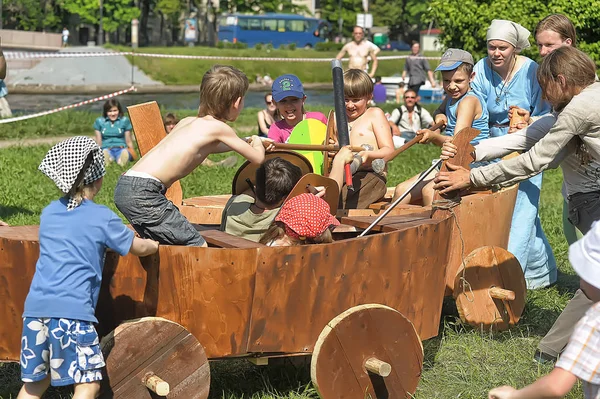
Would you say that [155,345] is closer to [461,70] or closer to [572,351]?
[572,351]

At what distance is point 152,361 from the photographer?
378 centimetres

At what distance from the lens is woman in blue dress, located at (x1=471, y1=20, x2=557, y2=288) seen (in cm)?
611

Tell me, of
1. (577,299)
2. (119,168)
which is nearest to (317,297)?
(577,299)

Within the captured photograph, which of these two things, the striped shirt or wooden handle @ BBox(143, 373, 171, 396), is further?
wooden handle @ BBox(143, 373, 171, 396)

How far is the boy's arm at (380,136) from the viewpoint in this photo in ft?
19.1

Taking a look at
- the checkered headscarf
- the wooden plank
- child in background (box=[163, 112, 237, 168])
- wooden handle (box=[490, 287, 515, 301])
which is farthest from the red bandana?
child in background (box=[163, 112, 237, 168])

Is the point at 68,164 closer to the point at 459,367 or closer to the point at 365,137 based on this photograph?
the point at 459,367

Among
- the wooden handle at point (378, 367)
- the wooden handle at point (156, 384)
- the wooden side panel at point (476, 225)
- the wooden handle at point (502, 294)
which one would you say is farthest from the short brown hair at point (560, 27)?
the wooden handle at point (156, 384)

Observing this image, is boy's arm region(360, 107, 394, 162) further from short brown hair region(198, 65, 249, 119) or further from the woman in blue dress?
short brown hair region(198, 65, 249, 119)

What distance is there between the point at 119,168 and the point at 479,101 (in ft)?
18.0

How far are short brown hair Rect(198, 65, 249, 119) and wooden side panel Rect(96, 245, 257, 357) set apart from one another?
883 mm

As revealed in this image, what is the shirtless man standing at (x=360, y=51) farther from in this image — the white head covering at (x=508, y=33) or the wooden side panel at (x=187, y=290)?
the wooden side panel at (x=187, y=290)

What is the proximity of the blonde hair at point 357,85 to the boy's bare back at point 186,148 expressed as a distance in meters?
1.83

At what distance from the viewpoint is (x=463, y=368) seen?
4.70 meters
